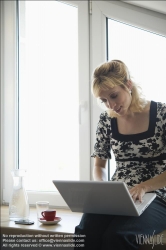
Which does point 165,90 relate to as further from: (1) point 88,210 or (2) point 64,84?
(1) point 88,210

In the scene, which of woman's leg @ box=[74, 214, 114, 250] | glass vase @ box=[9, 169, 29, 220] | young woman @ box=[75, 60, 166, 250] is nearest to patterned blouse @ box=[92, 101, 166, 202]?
young woman @ box=[75, 60, 166, 250]

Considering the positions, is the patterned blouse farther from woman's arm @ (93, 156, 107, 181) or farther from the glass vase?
the glass vase

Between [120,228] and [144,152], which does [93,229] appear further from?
[144,152]

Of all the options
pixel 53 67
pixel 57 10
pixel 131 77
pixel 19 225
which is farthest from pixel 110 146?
pixel 57 10

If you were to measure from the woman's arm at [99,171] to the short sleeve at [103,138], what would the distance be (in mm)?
27

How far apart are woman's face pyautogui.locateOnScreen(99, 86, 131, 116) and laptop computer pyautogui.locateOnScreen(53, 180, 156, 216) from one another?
1.32 ft

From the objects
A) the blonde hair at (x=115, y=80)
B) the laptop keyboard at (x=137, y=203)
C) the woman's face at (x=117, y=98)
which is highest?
the blonde hair at (x=115, y=80)

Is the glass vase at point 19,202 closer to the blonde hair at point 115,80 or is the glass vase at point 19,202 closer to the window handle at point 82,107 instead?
the window handle at point 82,107

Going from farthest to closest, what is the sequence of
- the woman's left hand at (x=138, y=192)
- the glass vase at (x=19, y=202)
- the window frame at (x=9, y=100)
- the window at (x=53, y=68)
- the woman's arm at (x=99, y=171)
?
1. the window frame at (x=9, y=100)
2. the window at (x=53, y=68)
3. the glass vase at (x=19, y=202)
4. the woman's arm at (x=99, y=171)
5. the woman's left hand at (x=138, y=192)

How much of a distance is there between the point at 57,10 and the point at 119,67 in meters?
0.92

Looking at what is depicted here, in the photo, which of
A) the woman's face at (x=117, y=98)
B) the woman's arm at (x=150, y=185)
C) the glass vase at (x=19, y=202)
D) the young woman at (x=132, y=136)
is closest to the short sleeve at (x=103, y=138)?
the young woman at (x=132, y=136)

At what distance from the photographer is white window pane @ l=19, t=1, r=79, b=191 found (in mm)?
2561

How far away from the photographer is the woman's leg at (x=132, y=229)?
153 cm

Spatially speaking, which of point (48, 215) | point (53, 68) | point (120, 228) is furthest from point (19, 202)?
point (53, 68)
